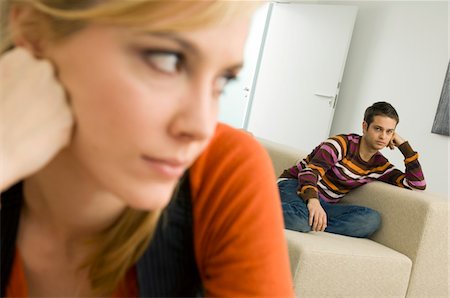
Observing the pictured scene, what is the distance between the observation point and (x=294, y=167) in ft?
8.54

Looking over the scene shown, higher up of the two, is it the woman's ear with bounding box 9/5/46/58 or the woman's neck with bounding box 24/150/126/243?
the woman's ear with bounding box 9/5/46/58

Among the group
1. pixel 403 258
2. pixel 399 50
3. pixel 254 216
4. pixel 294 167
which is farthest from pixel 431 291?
pixel 399 50

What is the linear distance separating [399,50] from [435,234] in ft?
8.90

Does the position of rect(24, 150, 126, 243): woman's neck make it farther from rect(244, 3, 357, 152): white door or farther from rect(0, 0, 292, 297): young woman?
rect(244, 3, 357, 152): white door

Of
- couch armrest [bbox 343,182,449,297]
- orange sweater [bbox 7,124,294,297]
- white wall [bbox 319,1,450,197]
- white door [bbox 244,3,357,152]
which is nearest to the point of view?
orange sweater [bbox 7,124,294,297]

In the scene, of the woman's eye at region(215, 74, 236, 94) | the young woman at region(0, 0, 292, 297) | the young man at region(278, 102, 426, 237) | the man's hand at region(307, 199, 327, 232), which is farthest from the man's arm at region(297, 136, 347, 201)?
the woman's eye at region(215, 74, 236, 94)

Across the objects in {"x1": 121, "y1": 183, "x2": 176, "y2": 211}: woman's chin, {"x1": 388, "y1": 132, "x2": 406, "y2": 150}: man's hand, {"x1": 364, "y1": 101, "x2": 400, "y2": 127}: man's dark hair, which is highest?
{"x1": 364, "y1": 101, "x2": 400, "y2": 127}: man's dark hair

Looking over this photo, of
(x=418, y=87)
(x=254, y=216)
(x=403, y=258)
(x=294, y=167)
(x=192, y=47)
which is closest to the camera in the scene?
(x=192, y=47)

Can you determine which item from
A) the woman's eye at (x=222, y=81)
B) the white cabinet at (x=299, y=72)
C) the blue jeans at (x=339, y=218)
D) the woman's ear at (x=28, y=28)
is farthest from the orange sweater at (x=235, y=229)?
the white cabinet at (x=299, y=72)

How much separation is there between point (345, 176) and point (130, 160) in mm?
2029

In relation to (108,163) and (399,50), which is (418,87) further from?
(108,163)

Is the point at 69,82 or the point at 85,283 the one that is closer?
the point at 69,82

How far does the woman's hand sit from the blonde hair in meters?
0.04

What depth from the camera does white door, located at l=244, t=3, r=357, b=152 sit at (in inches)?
195
